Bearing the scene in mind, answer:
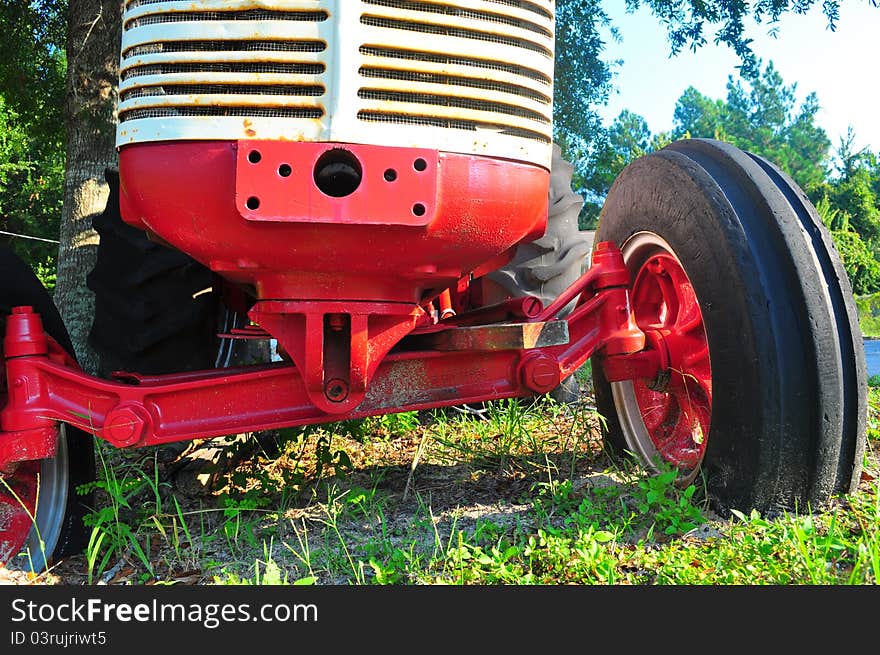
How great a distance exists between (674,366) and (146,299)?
196 centimetres

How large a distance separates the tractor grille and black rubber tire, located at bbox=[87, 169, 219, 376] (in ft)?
3.64

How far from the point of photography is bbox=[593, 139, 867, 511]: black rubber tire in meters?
2.05

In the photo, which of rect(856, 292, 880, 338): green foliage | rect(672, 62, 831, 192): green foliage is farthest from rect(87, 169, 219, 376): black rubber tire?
rect(672, 62, 831, 192): green foliage

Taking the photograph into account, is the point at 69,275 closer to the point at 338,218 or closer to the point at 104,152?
the point at 104,152

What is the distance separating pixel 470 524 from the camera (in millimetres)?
2443

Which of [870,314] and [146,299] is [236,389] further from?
[870,314]

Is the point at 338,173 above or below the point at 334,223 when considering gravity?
above

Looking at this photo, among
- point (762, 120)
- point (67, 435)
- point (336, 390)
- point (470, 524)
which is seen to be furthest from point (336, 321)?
point (762, 120)

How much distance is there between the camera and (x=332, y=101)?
5.97 ft

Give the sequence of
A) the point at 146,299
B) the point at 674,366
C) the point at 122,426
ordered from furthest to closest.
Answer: the point at 146,299
the point at 674,366
the point at 122,426

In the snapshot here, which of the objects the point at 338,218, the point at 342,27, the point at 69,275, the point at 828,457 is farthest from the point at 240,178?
the point at 69,275

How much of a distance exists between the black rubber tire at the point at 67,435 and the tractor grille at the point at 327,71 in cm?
84

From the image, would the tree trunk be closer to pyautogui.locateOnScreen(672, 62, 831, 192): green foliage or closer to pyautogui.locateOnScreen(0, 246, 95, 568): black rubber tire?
pyautogui.locateOnScreen(0, 246, 95, 568): black rubber tire

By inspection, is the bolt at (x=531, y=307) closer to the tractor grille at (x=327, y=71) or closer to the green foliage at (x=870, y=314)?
the tractor grille at (x=327, y=71)
